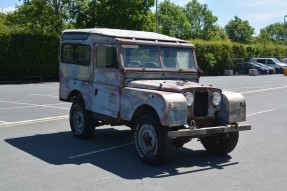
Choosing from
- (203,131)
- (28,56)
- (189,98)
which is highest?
(28,56)

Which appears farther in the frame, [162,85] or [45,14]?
[45,14]

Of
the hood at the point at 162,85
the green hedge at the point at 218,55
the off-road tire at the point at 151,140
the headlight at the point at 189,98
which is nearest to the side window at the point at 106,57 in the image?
the hood at the point at 162,85

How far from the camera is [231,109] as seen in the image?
7.52 meters

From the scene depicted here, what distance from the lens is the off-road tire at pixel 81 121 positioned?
905cm

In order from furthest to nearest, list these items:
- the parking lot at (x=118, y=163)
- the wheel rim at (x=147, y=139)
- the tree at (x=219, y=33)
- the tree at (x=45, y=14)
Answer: the tree at (x=219, y=33) → the tree at (x=45, y=14) → the wheel rim at (x=147, y=139) → the parking lot at (x=118, y=163)

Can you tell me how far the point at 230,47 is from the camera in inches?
1918

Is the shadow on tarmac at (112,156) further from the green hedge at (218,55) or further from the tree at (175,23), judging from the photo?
the tree at (175,23)

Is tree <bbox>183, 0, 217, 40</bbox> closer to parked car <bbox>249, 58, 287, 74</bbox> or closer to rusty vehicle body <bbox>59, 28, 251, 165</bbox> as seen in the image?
parked car <bbox>249, 58, 287, 74</bbox>

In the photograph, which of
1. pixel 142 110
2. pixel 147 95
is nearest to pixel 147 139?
pixel 142 110

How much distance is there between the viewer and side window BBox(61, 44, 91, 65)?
9.03 m

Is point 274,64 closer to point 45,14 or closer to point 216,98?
point 45,14

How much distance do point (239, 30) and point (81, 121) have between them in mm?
85383

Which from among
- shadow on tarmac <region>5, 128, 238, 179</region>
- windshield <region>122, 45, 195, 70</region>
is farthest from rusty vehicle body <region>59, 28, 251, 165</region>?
shadow on tarmac <region>5, 128, 238, 179</region>

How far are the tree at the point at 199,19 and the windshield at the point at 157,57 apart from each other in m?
87.2
